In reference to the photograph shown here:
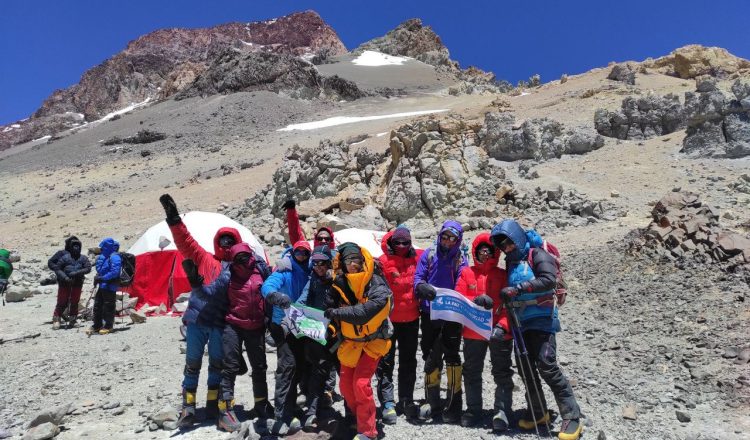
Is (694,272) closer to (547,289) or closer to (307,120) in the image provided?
(547,289)

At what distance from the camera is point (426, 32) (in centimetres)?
8712

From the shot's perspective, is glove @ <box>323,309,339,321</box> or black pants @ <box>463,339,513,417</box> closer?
glove @ <box>323,309,339,321</box>

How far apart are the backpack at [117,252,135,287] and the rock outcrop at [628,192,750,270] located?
28.5 ft

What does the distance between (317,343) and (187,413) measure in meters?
1.34

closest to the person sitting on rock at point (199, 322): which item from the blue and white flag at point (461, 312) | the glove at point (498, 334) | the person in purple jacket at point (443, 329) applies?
the person in purple jacket at point (443, 329)

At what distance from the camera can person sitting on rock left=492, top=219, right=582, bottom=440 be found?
3953 mm

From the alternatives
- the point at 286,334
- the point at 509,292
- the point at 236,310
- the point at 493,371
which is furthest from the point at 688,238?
the point at 236,310

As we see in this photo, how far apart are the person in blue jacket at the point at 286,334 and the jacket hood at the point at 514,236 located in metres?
1.75

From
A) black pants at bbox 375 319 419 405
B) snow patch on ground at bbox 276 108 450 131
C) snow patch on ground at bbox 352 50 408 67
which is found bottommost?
black pants at bbox 375 319 419 405

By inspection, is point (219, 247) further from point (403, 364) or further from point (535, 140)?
point (535, 140)

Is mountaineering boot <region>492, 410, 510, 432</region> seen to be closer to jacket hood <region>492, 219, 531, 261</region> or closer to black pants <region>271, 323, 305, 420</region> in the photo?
jacket hood <region>492, 219, 531, 261</region>

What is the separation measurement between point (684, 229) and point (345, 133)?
27139mm

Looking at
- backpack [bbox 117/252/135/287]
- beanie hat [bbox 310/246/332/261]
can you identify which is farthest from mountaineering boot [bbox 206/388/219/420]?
backpack [bbox 117/252/135/287]

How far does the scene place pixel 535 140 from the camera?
52.9ft
